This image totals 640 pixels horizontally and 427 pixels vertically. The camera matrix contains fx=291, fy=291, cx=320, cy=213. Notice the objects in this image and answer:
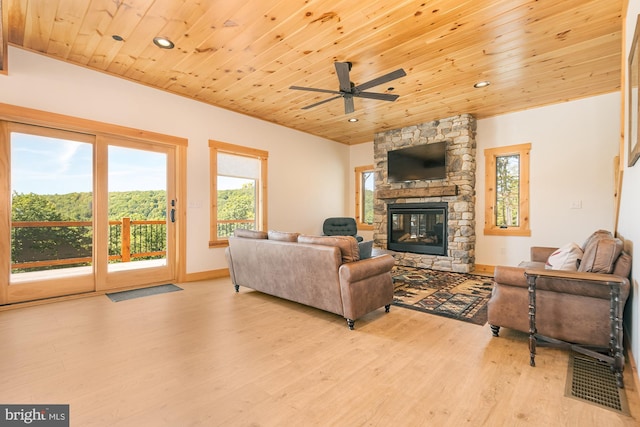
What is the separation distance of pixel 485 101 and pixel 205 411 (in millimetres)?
5288

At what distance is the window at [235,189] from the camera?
4.91m

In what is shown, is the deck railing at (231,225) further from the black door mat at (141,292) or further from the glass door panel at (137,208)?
the black door mat at (141,292)

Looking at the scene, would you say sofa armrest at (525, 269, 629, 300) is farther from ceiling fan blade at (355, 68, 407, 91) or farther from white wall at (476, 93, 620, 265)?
white wall at (476, 93, 620, 265)

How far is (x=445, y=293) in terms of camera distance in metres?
3.87

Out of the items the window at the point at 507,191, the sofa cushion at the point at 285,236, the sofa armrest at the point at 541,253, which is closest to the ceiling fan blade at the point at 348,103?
the sofa cushion at the point at 285,236

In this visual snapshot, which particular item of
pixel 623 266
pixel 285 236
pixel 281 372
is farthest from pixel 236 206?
pixel 623 266

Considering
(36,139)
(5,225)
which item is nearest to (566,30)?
(36,139)

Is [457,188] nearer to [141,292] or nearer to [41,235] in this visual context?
[141,292]

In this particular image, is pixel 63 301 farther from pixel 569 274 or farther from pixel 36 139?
pixel 569 274

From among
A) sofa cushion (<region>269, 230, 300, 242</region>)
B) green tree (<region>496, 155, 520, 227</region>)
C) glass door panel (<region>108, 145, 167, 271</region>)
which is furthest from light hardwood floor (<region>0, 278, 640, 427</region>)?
green tree (<region>496, 155, 520, 227</region>)

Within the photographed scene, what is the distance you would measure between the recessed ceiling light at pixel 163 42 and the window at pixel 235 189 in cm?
181

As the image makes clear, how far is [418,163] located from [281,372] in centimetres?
480

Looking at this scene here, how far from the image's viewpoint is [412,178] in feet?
19.0

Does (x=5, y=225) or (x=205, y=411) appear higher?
(x=5, y=225)
